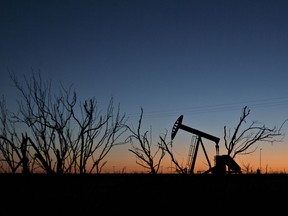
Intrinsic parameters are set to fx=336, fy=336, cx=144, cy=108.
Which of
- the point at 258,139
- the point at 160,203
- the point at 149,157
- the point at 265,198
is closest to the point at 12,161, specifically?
the point at 149,157

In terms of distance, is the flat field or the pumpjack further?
the pumpjack

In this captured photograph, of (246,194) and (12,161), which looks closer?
(246,194)

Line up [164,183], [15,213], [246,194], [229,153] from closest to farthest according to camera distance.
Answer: [15,213] < [246,194] < [164,183] < [229,153]

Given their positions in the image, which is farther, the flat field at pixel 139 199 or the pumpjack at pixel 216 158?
the pumpjack at pixel 216 158

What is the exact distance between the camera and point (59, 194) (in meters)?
8.36

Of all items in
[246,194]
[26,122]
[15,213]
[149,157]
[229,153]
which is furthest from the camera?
[229,153]

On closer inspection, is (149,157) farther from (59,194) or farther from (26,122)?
(59,194)

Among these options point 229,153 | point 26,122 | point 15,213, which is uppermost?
point 26,122

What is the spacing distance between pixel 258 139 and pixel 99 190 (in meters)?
13.4

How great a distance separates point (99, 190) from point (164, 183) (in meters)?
2.13

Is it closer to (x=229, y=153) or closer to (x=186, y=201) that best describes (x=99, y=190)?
(x=186, y=201)

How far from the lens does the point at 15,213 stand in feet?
22.6

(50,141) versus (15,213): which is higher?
(50,141)

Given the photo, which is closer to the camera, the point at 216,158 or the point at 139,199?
the point at 139,199
